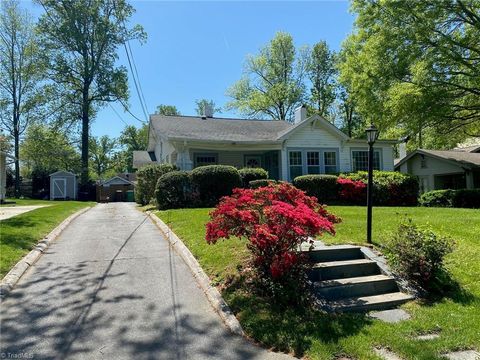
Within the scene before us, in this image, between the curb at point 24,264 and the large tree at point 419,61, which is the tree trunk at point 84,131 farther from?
the curb at point 24,264

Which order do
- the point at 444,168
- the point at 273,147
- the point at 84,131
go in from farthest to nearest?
the point at 84,131, the point at 444,168, the point at 273,147

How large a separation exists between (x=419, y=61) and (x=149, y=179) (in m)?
14.1

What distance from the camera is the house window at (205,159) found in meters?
21.7

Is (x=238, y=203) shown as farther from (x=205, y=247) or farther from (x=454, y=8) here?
(x=454, y=8)

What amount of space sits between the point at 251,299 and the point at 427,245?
304 centimetres

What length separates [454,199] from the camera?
64.7 feet

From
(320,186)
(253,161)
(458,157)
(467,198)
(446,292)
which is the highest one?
(458,157)

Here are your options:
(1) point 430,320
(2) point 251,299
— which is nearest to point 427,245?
(1) point 430,320

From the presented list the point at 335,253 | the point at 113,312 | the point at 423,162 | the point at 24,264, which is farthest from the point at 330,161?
the point at 113,312

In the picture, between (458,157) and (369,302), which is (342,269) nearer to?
(369,302)

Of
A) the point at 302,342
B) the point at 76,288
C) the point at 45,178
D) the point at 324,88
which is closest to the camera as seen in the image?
the point at 302,342

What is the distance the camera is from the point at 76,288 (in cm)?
599

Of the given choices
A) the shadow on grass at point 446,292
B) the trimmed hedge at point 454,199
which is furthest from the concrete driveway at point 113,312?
the trimmed hedge at point 454,199

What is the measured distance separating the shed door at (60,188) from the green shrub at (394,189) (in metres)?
26.4
